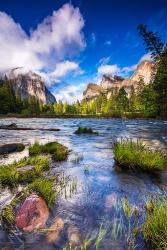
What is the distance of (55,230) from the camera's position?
4578 mm

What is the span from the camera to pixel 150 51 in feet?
103

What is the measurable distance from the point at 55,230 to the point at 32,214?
61 cm

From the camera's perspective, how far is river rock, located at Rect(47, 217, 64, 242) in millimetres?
4312

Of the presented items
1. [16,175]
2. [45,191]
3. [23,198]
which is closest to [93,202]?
[45,191]

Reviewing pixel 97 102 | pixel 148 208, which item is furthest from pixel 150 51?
pixel 97 102

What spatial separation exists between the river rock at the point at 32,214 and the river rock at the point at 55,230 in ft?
0.68

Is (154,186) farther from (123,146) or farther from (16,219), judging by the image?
(16,219)

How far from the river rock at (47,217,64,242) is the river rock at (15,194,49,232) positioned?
21 centimetres

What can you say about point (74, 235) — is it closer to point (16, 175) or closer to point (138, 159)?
point (16, 175)

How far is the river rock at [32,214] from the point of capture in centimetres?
461

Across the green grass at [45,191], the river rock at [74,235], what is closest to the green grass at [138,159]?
the green grass at [45,191]

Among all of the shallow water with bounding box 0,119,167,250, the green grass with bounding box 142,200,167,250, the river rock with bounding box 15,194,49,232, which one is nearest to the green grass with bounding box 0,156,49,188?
the shallow water with bounding box 0,119,167,250

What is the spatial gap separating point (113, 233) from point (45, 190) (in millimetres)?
2068

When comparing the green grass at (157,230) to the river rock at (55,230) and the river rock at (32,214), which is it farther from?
the river rock at (32,214)
